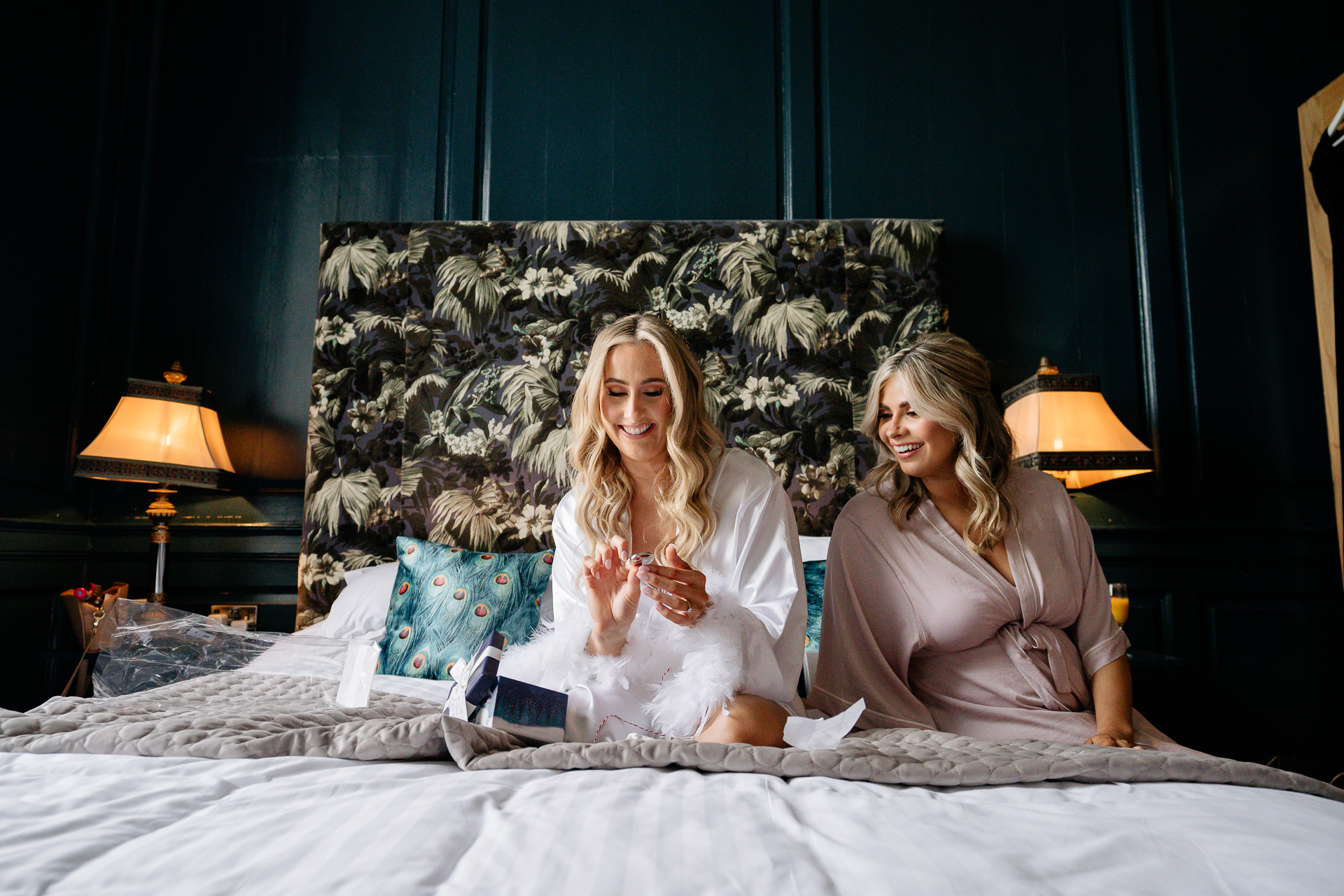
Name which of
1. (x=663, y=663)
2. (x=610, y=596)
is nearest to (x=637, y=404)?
(x=610, y=596)

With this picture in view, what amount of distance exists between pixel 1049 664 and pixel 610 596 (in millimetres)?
958

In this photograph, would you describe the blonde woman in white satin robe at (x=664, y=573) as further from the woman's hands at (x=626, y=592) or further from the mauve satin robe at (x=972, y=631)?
the mauve satin robe at (x=972, y=631)

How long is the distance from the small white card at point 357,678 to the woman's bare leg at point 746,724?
0.59m

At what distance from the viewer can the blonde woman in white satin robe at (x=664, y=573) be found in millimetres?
1462

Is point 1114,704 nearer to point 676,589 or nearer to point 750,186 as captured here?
point 676,589

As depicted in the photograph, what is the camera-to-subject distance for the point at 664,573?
1458 millimetres

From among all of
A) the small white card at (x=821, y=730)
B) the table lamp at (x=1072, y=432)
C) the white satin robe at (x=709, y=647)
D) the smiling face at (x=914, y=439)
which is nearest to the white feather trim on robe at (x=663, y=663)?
the white satin robe at (x=709, y=647)

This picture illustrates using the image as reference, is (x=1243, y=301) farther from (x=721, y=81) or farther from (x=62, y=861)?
(x=62, y=861)

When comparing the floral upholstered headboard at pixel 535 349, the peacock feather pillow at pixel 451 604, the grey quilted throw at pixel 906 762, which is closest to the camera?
the grey quilted throw at pixel 906 762

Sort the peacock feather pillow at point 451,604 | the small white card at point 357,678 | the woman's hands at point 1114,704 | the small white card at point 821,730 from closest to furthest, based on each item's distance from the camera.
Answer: the small white card at point 821,730, the small white card at point 357,678, the woman's hands at point 1114,704, the peacock feather pillow at point 451,604

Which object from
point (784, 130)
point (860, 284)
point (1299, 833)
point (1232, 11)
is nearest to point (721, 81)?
point (784, 130)

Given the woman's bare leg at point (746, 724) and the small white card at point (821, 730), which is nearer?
the small white card at point (821, 730)

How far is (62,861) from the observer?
66 cm

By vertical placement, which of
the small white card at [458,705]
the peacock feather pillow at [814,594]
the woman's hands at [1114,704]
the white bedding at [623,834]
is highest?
the peacock feather pillow at [814,594]
